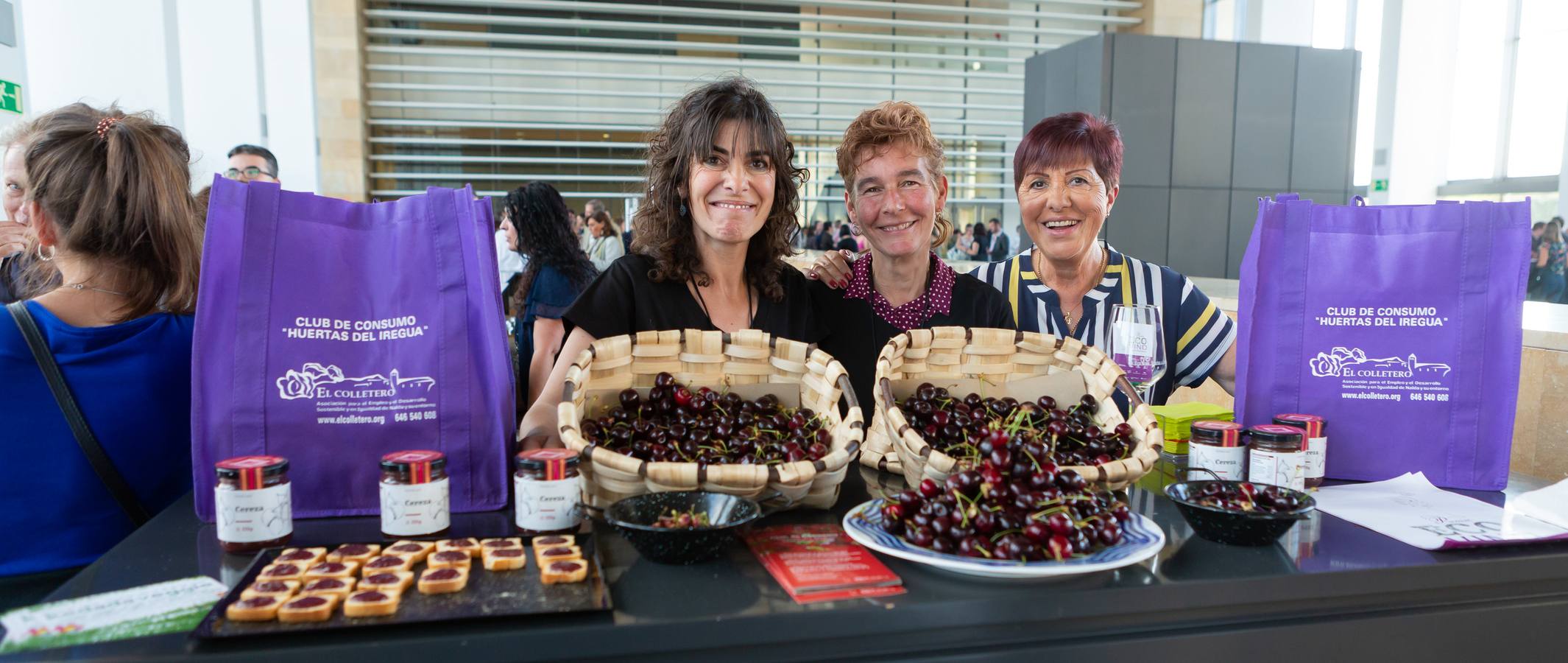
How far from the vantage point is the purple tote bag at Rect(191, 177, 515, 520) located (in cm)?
130

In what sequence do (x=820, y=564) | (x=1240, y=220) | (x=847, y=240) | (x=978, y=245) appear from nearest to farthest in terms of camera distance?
1. (x=820, y=564)
2. (x=847, y=240)
3. (x=1240, y=220)
4. (x=978, y=245)

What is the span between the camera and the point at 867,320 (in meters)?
2.22

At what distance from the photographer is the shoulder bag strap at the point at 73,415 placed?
4.87 feet

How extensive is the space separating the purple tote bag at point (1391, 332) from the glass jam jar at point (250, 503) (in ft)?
5.24

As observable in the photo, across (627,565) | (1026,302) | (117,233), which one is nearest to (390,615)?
(627,565)

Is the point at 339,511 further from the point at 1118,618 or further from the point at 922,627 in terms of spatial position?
the point at 1118,618

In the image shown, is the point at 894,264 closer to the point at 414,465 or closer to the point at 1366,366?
the point at 1366,366

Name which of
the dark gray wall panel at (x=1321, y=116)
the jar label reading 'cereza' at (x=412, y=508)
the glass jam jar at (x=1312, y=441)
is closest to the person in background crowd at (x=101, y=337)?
the jar label reading 'cereza' at (x=412, y=508)

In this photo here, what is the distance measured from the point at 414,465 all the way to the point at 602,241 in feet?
22.3

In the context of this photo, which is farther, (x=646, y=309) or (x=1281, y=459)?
(x=646, y=309)

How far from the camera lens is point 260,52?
7.69 meters

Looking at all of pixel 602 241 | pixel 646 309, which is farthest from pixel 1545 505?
pixel 602 241

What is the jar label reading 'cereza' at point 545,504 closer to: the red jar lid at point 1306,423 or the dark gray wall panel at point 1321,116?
the red jar lid at point 1306,423

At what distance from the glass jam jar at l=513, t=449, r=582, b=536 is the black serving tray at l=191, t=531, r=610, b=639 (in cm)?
12
